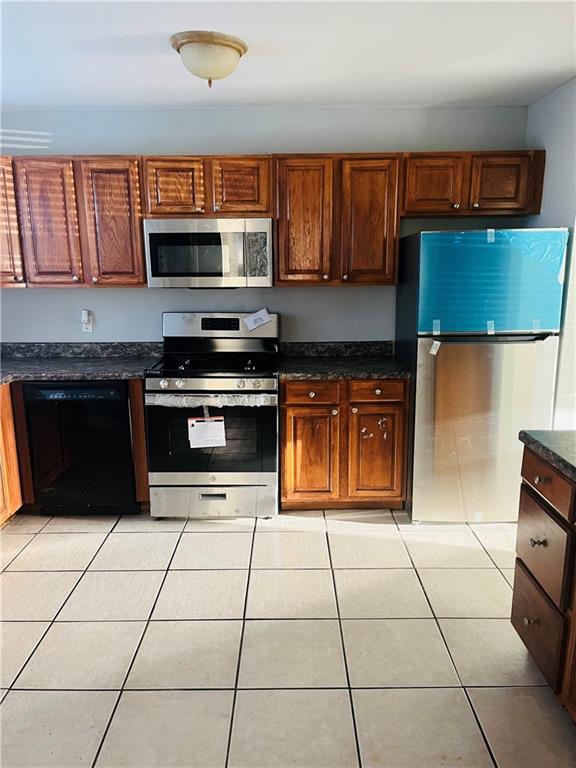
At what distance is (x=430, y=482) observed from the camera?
10.1ft

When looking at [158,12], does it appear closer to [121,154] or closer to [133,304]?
[121,154]

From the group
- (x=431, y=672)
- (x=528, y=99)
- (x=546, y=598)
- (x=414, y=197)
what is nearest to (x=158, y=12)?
(x=414, y=197)

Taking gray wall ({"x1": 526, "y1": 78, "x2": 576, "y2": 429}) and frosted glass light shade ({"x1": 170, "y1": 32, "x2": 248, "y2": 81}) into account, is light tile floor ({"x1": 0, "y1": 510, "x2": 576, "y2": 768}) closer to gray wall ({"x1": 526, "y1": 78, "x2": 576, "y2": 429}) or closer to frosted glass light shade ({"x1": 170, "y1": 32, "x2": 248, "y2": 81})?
gray wall ({"x1": 526, "y1": 78, "x2": 576, "y2": 429})

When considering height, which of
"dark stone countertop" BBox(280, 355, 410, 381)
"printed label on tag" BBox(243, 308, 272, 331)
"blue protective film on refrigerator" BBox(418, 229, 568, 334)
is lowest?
"dark stone countertop" BBox(280, 355, 410, 381)

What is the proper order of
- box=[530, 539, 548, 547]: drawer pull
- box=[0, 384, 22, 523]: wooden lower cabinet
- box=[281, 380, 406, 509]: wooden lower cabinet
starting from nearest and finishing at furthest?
box=[530, 539, 548, 547]: drawer pull
box=[0, 384, 22, 523]: wooden lower cabinet
box=[281, 380, 406, 509]: wooden lower cabinet

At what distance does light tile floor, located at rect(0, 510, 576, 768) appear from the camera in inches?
66.1

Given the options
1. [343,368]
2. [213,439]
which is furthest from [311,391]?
[213,439]

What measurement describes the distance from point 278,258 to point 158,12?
143 centimetres

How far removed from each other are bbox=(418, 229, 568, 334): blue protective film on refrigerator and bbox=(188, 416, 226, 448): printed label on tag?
1273 millimetres

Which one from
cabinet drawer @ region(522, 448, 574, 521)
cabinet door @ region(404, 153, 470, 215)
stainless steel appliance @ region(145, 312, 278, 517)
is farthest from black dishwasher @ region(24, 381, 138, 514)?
cabinet drawer @ region(522, 448, 574, 521)

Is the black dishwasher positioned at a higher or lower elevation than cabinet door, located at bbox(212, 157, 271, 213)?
lower

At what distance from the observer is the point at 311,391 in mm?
3092

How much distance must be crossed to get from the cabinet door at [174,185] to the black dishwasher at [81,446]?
1.09m

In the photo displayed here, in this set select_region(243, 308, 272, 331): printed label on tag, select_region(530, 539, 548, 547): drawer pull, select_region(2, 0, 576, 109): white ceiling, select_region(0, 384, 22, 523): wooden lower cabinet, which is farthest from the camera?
select_region(243, 308, 272, 331): printed label on tag
